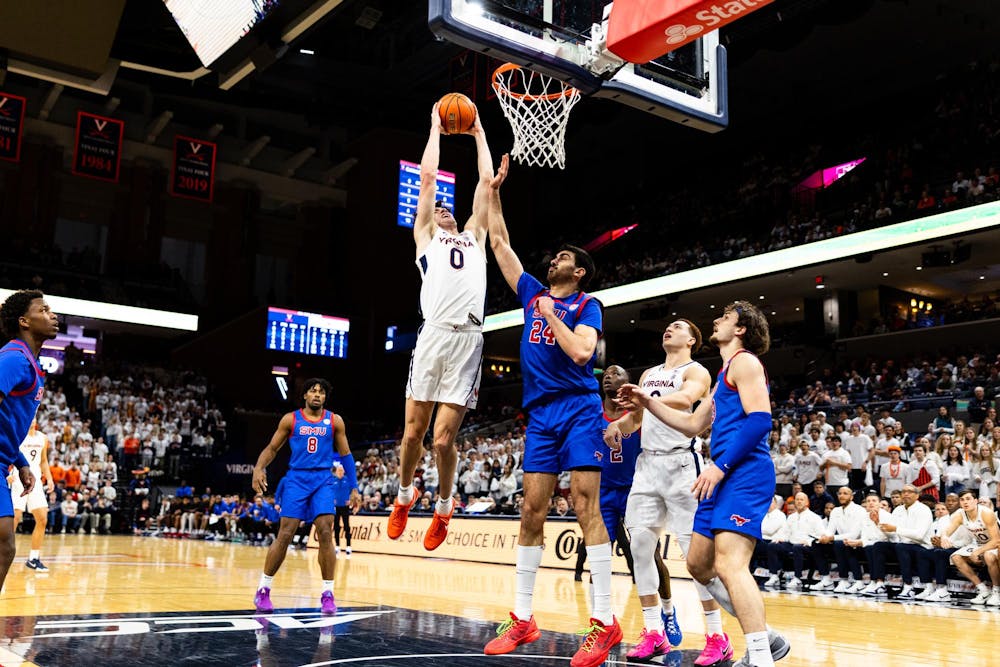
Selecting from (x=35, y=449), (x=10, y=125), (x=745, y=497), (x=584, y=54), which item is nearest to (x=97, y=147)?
(x=10, y=125)

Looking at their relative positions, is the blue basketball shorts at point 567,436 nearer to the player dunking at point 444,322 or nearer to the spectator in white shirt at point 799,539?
the player dunking at point 444,322

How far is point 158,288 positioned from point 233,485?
850 cm

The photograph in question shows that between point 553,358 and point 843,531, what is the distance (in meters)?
7.98

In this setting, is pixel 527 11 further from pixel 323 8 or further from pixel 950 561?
pixel 323 8

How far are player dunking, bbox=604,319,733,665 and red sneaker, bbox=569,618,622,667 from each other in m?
0.88

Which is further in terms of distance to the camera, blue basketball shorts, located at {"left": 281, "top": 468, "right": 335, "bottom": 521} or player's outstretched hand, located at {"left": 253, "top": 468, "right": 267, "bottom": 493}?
blue basketball shorts, located at {"left": 281, "top": 468, "right": 335, "bottom": 521}

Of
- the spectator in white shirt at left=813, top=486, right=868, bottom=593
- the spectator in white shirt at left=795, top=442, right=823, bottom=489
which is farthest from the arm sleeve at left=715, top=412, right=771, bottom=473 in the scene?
the spectator in white shirt at left=795, top=442, right=823, bottom=489

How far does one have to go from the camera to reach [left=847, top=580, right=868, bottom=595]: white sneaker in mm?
11469

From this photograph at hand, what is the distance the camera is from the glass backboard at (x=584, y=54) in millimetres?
6621

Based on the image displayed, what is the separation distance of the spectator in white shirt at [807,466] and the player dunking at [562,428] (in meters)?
9.58

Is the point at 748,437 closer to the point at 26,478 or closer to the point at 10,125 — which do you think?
the point at 26,478

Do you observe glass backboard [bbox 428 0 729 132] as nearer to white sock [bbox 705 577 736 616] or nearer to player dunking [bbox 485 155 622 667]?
player dunking [bbox 485 155 622 667]

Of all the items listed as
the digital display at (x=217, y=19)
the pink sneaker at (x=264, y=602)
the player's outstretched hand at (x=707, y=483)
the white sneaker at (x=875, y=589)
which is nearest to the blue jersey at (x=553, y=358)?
the player's outstretched hand at (x=707, y=483)

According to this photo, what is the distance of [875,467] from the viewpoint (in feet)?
46.5
